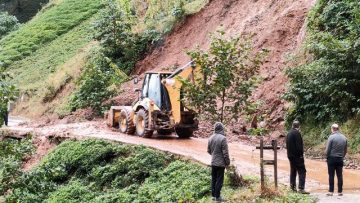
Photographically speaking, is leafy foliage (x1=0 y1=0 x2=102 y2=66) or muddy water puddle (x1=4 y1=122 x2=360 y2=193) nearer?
muddy water puddle (x1=4 y1=122 x2=360 y2=193)

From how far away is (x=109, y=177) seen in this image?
19.3m

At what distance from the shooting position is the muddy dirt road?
15648mm

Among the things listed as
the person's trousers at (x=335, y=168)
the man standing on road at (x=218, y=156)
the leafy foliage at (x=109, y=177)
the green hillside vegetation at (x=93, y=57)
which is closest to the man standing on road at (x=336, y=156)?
the person's trousers at (x=335, y=168)

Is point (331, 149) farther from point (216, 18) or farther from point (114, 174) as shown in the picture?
point (216, 18)

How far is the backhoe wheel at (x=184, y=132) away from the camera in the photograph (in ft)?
74.3

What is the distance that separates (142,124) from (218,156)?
9.83 m

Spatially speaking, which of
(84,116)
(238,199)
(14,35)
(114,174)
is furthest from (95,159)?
(14,35)

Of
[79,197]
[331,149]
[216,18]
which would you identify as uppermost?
[216,18]

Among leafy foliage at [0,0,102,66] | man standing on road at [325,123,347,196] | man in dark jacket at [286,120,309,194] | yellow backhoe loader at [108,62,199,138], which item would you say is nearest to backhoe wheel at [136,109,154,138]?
yellow backhoe loader at [108,62,199,138]

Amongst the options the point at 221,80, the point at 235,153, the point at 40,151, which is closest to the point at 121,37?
the point at 40,151

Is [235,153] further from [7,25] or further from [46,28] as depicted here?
[7,25]

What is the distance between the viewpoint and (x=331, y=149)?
1393 cm

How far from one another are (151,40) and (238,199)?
22.3 metres

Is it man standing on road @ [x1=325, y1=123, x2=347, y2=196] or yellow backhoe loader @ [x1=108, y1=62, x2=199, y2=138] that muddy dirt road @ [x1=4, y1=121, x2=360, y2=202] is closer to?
yellow backhoe loader @ [x1=108, y1=62, x2=199, y2=138]
